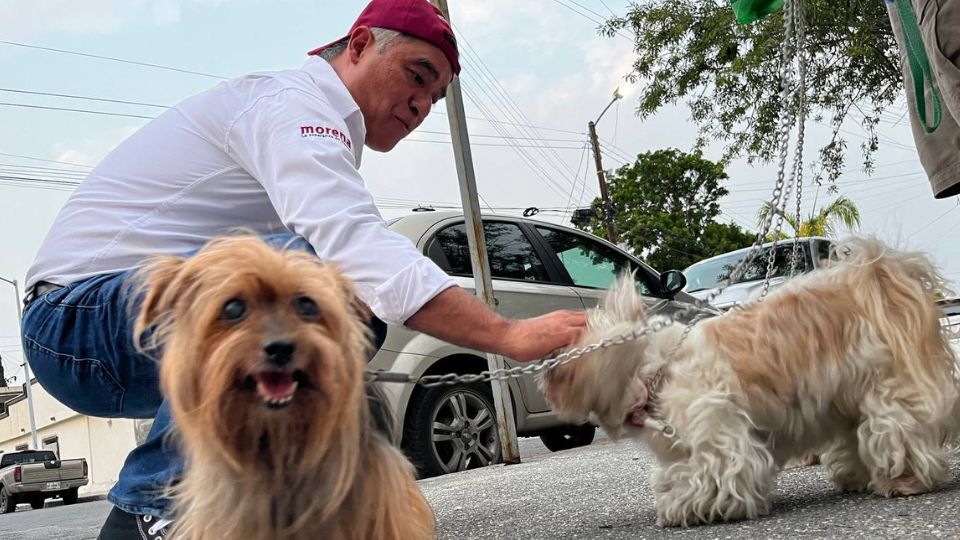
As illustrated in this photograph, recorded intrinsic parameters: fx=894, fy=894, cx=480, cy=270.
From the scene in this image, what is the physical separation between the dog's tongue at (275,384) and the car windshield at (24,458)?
3232 cm

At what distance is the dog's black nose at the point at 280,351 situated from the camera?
1874 millimetres

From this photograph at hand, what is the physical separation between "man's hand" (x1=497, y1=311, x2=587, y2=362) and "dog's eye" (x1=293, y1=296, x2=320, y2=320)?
0.64 meters

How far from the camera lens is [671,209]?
53781mm

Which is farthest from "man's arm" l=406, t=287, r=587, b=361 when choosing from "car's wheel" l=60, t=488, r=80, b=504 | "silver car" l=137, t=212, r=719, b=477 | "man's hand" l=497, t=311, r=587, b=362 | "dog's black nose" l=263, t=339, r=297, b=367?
"car's wheel" l=60, t=488, r=80, b=504

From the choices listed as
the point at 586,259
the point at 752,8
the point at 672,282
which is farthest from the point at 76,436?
the point at 752,8

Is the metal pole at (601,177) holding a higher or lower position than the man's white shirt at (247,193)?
higher

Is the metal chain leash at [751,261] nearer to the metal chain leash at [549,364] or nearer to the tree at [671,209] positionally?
the metal chain leash at [549,364]

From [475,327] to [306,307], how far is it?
56 cm

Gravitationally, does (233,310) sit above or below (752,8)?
below

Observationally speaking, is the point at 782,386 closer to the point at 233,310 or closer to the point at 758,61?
the point at 233,310

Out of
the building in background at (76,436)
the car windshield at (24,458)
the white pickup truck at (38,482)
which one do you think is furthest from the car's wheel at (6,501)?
the building in background at (76,436)

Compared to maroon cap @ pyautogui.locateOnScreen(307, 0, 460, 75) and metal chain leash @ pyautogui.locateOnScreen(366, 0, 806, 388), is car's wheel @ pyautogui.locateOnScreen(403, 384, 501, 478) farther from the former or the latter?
maroon cap @ pyautogui.locateOnScreen(307, 0, 460, 75)

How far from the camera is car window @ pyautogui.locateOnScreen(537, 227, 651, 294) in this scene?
8.15 meters

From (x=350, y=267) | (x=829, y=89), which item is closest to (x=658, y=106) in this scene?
(x=829, y=89)
